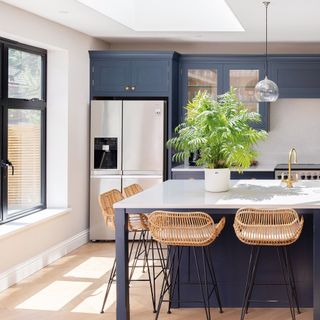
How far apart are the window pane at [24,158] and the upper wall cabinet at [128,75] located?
46.2 inches

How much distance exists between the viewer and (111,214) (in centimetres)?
473

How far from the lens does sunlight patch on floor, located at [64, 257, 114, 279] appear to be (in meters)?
5.83

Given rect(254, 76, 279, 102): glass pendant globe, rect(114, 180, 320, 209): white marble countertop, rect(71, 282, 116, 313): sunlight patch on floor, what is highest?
rect(254, 76, 279, 102): glass pendant globe

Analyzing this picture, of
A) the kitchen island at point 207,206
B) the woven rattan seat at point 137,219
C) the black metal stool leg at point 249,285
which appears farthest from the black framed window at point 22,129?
the black metal stool leg at point 249,285

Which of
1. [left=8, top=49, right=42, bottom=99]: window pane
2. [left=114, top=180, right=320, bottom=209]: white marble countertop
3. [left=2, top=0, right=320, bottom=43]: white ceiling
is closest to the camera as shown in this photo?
[left=114, top=180, right=320, bottom=209]: white marble countertop

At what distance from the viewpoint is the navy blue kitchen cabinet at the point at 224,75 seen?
25.2 feet

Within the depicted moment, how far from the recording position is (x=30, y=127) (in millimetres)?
6496

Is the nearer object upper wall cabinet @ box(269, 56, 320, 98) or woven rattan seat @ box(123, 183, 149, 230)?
woven rattan seat @ box(123, 183, 149, 230)

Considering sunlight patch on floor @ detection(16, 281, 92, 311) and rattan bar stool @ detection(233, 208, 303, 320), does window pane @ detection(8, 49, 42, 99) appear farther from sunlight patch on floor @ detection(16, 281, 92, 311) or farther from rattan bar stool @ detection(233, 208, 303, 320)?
rattan bar stool @ detection(233, 208, 303, 320)

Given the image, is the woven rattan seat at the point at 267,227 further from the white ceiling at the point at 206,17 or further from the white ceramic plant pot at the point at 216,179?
the white ceiling at the point at 206,17

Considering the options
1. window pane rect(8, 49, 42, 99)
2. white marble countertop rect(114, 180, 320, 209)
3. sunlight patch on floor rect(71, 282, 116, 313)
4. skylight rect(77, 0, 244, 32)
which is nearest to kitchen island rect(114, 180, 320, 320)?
white marble countertop rect(114, 180, 320, 209)

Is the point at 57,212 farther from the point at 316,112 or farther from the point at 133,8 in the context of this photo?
the point at 316,112

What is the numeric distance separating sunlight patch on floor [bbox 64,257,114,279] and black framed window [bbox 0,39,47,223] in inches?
31.8

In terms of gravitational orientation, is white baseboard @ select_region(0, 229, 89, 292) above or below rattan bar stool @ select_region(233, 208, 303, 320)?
below
